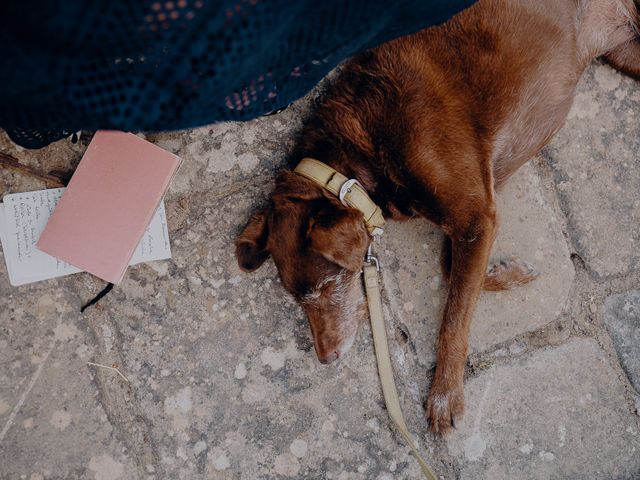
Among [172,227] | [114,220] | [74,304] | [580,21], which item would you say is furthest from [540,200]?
[74,304]

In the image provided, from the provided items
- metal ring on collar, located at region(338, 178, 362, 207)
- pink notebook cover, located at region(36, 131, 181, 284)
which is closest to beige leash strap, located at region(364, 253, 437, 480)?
Answer: metal ring on collar, located at region(338, 178, 362, 207)

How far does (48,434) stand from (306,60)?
7.24 ft

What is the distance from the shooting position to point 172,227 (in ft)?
8.70

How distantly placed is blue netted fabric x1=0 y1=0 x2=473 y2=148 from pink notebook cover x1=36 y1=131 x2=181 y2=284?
0.94 meters

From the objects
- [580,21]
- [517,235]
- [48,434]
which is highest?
[580,21]

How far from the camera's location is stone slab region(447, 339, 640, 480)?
2.70m

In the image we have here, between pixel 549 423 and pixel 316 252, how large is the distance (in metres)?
1.59

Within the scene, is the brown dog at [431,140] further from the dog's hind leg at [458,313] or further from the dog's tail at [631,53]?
the dog's tail at [631,53]

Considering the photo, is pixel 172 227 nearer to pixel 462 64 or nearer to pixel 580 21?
pixel 462 64

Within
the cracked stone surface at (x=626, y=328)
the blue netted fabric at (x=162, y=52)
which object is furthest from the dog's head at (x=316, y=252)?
the cracked stone surface at (x=626, y=328)

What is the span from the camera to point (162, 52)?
1.27 meters

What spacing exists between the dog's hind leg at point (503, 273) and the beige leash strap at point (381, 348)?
37 centimetres

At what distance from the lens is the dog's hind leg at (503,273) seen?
2.65 m

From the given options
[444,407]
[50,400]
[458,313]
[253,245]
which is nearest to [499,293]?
[458,313]
